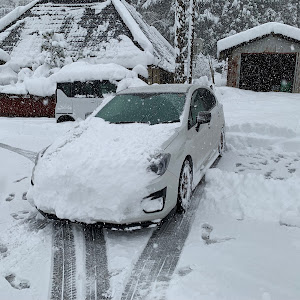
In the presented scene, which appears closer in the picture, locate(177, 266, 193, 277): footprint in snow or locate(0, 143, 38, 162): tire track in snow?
locate(177, 266, 193, 277): footprint in snow

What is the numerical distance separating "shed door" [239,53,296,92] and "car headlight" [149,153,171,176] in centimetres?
1868

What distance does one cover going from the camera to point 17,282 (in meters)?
2.94

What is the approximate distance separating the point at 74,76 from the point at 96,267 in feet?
29.6

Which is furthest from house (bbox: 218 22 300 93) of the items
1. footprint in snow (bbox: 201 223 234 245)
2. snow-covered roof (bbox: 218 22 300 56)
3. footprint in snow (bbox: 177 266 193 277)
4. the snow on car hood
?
footprint in snow (bbox: 177 266 193 277)

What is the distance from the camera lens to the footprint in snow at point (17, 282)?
288 cm

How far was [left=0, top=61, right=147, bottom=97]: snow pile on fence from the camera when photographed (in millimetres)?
11234

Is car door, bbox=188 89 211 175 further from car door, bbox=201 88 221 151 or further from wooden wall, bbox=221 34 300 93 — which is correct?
wooden wall, bbox=221 34 300 93

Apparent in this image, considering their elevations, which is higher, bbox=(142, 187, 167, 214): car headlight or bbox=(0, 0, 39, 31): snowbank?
bbox=(0, 0, 39, 31): snowbank

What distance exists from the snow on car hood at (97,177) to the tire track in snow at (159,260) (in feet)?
1.43

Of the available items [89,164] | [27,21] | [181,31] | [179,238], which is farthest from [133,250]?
[27,21]

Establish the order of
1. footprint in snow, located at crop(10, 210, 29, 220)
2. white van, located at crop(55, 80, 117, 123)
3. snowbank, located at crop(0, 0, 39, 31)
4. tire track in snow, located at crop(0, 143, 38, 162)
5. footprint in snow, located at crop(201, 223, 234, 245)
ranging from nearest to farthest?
1. footprint in snow, located at crop(201, 223, 234, 245)
2. footprint in snow, located at crop(10, 210, 29, 220)
3. tire track in snow, located at crop(0, 143, 38, 162)
4. white van, located at crop(55, 80, 117, 123)
5. snowbank, located at crop(0, 0, 39, 31)

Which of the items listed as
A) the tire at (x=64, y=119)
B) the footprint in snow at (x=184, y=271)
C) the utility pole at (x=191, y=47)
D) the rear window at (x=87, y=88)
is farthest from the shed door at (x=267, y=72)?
the footprint in snow at (x=184, y=271)

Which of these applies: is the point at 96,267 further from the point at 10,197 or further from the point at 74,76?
the point at 74,76

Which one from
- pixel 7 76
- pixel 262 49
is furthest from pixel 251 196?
pixel 7 76
